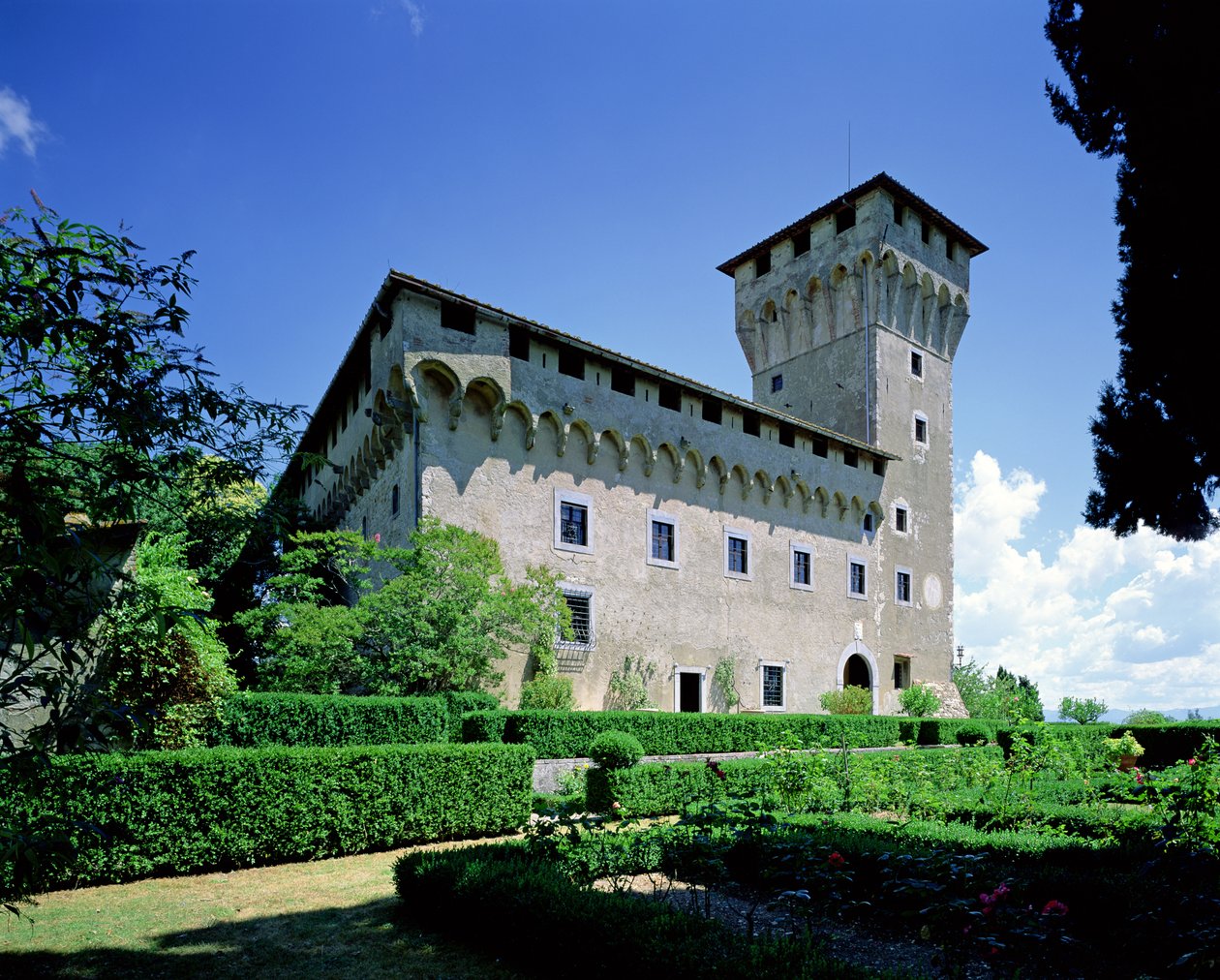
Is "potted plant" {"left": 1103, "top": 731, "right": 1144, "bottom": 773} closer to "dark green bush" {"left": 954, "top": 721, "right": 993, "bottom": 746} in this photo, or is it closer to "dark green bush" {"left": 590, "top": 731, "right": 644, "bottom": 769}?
"dark green bush" {"left": 954, "top": 721, "right": 993, "bottom": 746}

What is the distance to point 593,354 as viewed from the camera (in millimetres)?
19609

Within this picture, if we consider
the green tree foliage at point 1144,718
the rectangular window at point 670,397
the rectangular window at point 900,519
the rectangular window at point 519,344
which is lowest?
the green tree foliage at point 1144,718

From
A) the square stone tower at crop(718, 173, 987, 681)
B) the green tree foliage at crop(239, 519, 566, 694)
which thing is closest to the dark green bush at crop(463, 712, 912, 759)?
the green tree foliage at crop(239, 519, 566, 694)

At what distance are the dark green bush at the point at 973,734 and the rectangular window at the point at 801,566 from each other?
571 centimetres

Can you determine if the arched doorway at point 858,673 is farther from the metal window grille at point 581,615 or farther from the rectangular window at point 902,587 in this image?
the metal window grille at point 581,615

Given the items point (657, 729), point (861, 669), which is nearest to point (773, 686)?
point (861, 669)

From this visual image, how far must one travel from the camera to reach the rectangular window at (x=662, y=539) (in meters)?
21.0

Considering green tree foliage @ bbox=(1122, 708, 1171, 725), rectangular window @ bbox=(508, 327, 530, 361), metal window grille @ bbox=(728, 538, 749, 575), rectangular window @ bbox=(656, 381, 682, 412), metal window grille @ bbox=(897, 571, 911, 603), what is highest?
rectangular window @ bbox=(508, 327, 530, 361)

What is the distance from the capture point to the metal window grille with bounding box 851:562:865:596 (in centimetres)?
2634

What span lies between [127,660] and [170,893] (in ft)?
9.04

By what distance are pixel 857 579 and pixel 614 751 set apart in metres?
16.6

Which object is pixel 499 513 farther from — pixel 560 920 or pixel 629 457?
pixel 560 920

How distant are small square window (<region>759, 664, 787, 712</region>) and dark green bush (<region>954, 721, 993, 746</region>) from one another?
187 inches

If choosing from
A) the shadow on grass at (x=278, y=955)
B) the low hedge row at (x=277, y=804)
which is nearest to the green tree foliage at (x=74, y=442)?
the shadow on grass at (x=278, y=955)
